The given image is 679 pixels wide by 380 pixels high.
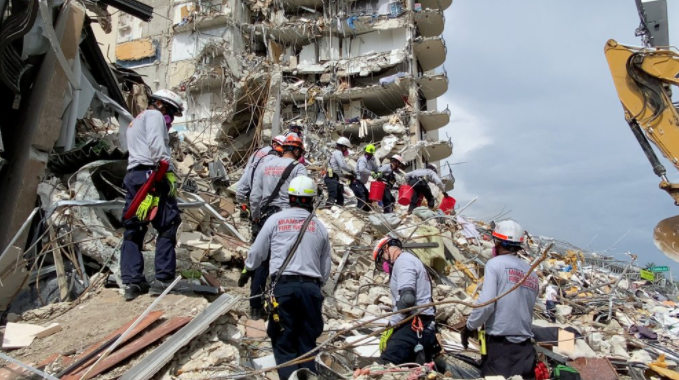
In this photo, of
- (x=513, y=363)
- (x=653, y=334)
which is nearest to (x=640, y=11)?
(x=653, y=334)

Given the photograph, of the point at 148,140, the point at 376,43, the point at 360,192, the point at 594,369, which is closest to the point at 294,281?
the point at 148,140

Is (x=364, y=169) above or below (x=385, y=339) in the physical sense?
above

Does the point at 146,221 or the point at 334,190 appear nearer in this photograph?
the point at 146,221

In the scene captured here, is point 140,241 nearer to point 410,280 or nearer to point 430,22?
point 410,280

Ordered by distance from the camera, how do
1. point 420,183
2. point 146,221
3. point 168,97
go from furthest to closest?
point 420,183
point 168,97
point 146,221

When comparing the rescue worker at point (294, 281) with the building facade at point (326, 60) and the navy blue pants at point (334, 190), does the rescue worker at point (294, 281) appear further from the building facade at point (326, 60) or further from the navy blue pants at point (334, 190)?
the building facade at point (326, 60)

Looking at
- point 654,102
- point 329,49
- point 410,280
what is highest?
point 329,49

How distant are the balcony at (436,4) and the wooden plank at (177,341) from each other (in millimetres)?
26680

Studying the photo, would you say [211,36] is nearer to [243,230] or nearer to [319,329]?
[243,230]

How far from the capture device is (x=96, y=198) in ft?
18.8

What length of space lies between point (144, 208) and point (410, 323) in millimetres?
2321

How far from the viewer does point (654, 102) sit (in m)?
→ 6.88

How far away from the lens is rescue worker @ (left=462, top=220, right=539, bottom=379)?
3.71m

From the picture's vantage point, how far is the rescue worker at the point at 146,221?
416 centimetres
